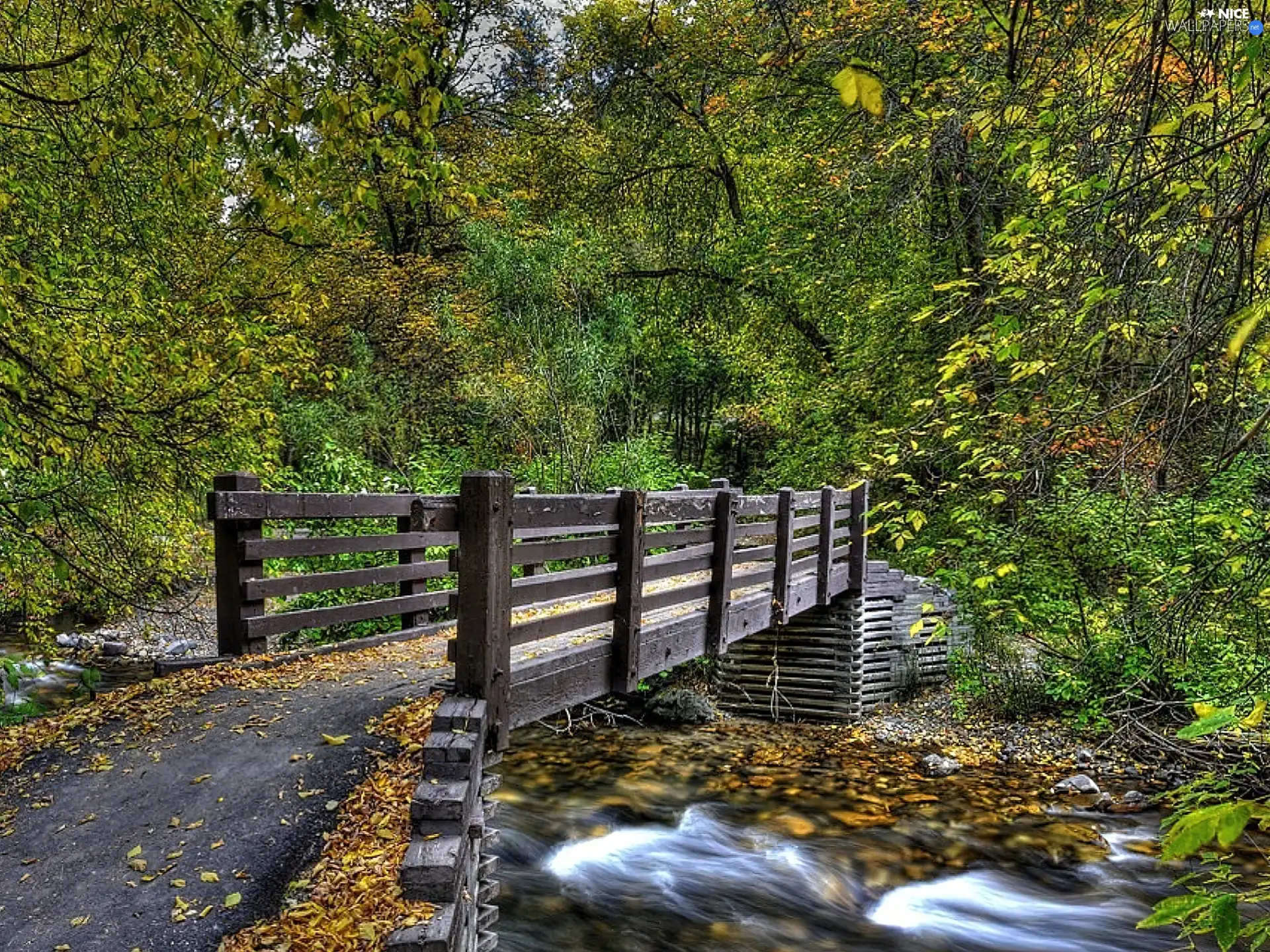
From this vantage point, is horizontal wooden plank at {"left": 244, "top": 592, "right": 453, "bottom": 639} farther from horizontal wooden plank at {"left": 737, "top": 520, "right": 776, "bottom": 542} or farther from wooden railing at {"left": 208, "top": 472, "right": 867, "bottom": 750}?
horizontal wooden plank at {"left": 737, "top": 520, "right": 776, "bottom": 542}

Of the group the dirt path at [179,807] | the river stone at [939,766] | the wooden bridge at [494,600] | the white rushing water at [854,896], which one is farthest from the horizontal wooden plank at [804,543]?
the dirt path at [179,807]

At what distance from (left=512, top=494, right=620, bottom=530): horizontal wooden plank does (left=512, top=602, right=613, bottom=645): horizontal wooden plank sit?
1.84 feet

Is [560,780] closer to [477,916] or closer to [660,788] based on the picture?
[660,788]

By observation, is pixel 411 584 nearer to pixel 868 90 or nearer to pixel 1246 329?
pixel 868 90

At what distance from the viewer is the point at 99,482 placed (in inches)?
218

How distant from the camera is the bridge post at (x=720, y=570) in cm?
682

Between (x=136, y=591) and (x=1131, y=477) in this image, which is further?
(x=136, y=591)

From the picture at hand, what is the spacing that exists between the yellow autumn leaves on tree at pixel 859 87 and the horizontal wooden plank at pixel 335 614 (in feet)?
16.7

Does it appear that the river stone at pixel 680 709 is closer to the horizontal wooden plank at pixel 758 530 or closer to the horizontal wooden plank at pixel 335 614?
the horizontal wooden plank at pixel 758 530

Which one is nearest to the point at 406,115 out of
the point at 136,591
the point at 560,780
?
the point at 136,591

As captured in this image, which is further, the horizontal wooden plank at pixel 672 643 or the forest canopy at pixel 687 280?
the horizontal wooden plank at pixel 672 643

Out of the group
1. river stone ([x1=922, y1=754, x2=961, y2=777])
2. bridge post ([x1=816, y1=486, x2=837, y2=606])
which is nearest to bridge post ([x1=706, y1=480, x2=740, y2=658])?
bridge post ([x1=816, y1=486, x2=837, y2=606])

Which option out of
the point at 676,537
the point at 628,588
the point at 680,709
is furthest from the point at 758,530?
the point at 628,588

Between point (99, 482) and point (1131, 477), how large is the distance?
6.37 metres
